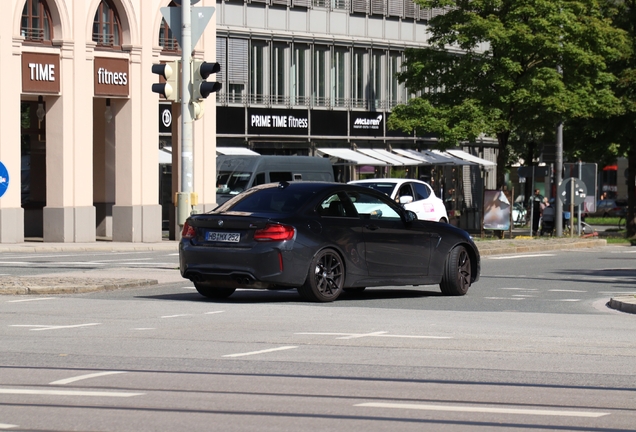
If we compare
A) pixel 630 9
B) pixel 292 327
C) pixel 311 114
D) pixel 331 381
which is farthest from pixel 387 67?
pixel 331 381

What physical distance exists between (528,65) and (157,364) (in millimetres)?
34447

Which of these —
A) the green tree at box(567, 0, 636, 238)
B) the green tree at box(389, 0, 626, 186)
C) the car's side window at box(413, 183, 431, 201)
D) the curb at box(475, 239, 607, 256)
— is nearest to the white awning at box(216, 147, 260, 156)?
the green tree at box(389, 0, 626, 186)

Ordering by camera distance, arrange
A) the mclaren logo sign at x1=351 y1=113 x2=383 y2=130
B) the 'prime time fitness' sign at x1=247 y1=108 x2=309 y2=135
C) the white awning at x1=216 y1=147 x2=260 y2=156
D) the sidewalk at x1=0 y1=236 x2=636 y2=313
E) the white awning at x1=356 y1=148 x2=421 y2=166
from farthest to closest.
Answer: the mclaren logo sign at x1=351 y1=113 x2=383 y2=130, the white awning at x1=356 y1=148 x2=421 y2=166, the 'prime time fitness' sign at x1=247 y1=108 x2=309 y2=135, the white awning at x1=216 y1=147 x2=260 y2=156, the sidewalk at x1=0 y1=236 x2=636 y2=313

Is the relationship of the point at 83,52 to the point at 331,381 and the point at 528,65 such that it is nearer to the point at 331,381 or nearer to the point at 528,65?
the point at 528,65

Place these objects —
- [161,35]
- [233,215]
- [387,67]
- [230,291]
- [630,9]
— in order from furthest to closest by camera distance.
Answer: [387,67]
[630,9]
[161,35]
[230,291]
[233,215]

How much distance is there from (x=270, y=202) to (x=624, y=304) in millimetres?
4470

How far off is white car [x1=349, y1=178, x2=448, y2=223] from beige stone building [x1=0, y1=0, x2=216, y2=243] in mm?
6474

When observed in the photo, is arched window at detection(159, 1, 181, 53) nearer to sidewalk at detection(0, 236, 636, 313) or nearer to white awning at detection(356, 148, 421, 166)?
sidewalk at detection(0, 236, 636, 313)

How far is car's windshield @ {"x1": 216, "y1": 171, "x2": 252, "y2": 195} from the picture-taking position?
3747 cm

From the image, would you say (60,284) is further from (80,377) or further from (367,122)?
(367,122)

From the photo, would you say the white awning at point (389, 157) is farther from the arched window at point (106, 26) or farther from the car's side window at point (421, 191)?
the arched window at point (106, 26)

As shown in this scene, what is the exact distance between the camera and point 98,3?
3528cm

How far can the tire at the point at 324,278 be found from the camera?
1550 cm

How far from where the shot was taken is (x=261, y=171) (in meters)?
36.2
